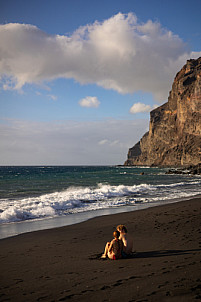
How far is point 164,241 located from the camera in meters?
7.58

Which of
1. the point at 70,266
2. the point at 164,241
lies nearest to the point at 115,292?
the point at 70,266

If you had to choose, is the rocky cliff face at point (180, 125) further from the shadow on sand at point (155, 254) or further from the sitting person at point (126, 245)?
the sitting person at point (126, 245)

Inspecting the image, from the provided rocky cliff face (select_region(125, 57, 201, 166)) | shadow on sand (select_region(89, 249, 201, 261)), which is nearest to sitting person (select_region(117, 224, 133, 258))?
shadow on sand (select_region(89, 249, 201, 261))

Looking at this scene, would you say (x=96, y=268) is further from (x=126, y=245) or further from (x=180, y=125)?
(x=180, y=125)

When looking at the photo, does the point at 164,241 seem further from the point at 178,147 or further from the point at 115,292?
the point at 178,147

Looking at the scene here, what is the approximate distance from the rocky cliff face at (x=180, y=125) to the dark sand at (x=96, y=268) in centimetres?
9771

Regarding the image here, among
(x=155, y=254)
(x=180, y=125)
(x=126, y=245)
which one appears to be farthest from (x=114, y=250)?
(x=180, y=125)

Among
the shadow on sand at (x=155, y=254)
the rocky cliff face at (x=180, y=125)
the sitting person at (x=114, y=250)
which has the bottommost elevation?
the shadow on sand at (x=155, y=254)

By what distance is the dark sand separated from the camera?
395cm

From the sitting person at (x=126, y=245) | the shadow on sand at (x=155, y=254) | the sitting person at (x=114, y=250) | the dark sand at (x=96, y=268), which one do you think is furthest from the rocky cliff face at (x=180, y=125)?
the sitting person at (x=114, y=250)

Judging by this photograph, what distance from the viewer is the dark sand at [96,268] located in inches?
Answer: 155

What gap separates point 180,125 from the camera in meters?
110

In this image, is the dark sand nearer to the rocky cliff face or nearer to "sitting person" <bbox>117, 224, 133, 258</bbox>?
"sitting person" <bbox>117, 224, 133, 258</bbox>

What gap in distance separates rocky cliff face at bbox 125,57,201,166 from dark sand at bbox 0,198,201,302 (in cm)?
9771
